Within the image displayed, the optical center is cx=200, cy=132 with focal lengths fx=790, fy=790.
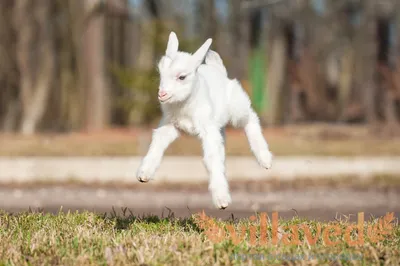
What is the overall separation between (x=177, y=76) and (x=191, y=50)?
59.4ft

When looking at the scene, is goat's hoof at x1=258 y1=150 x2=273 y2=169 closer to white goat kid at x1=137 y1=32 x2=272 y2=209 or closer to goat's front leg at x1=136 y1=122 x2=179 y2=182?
white goat kid at x1=137 y1=32 x2=272 y2=209

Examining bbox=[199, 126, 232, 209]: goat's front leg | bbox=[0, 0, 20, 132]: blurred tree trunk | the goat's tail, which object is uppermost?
bbox=[0, 0, 20, 132]: blurred tree trunk

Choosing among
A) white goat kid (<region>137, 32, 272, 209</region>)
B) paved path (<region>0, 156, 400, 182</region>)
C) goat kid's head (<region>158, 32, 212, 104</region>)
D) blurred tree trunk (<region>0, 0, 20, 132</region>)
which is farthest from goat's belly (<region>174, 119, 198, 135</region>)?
blurred tree trunk (<region>0, 0, 20, 132</region>)

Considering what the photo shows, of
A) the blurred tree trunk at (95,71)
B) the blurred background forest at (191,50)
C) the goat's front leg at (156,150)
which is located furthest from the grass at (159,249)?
the blurred tree trunk at (95,71)

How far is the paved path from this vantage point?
18.4 meters

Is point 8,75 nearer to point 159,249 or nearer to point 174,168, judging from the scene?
point 174,168

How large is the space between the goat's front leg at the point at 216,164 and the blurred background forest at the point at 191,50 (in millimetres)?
17581

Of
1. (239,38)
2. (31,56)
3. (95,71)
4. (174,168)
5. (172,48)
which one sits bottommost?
(172,48)

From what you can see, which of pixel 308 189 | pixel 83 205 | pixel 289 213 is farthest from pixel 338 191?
pixel 83 205

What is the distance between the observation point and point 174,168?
18.4 m

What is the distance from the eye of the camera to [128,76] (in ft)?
81.9

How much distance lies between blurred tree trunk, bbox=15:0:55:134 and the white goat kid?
2324cm
